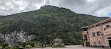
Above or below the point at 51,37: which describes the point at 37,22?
above

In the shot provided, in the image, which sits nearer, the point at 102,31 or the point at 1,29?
the point at 102,31

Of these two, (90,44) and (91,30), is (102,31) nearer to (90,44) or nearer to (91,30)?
(91,30)

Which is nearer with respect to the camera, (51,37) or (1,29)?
(51,37)

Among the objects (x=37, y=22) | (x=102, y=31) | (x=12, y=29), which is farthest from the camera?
(x=37, y=22)

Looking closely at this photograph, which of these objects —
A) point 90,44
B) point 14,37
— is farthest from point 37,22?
point 90,44

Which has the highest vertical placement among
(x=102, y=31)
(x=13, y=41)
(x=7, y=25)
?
(x=7, y=25)

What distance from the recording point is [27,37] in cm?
4947

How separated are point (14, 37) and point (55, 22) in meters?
24.4

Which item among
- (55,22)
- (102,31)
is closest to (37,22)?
(55,22)

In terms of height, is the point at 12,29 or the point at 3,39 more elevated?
the point at 12,29

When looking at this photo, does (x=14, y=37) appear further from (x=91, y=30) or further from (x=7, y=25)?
(x=91, y=30)

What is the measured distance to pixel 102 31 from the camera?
20031mm

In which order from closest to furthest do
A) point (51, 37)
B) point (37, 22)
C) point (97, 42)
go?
point (97, 42) < point (51, 37) < point (37, 22)

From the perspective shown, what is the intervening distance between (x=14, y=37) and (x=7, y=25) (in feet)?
32.7
